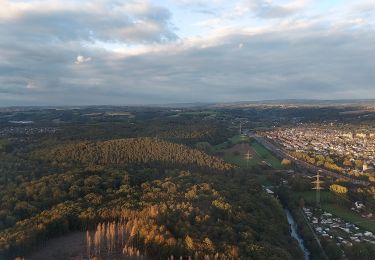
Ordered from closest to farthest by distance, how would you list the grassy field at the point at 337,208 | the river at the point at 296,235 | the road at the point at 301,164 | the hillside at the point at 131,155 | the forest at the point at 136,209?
the forest at the point at 136,209, the river at the point at 296,235, the grassy field at the point at 337,208, the hillside at the point at 131,155, the road at the point at 301,164

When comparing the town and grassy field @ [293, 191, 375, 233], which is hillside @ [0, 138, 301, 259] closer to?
grassy field @ [293, 191, 375, 233]

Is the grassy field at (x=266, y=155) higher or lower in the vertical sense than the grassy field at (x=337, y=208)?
higher

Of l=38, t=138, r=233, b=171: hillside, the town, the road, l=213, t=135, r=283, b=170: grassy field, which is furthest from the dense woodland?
the town

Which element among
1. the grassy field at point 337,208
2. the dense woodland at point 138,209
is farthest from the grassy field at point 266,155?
the grassy field at point 337,208

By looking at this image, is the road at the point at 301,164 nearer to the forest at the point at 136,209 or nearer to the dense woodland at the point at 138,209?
the dense woodland at the point at 138,209

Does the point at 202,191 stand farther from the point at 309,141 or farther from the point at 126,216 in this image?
the point at 309,141

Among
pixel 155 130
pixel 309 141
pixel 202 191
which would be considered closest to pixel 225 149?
pixel 155 130

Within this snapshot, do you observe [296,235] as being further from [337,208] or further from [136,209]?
[136,209]

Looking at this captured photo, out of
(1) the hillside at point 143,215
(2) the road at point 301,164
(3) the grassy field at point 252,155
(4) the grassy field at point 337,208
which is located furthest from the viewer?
(3) the grassy field at point 252,155
